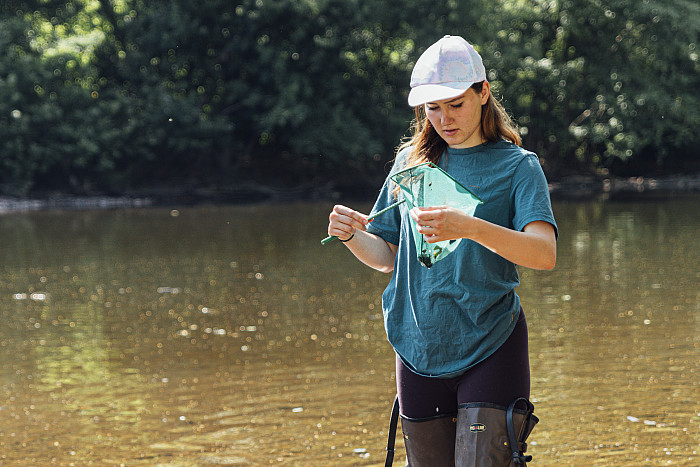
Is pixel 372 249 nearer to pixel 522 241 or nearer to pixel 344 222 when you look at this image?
pixel 344 222

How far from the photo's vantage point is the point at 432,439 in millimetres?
2535

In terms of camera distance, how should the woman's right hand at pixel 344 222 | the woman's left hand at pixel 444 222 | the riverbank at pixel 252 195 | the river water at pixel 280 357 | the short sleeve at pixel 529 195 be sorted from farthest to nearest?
the riverbank at pixel 252 195 < the river water at pixel 280 357 < the woman's right hand at pixel 344 222 < the short sleeve at pixel 529 195 < the woman's left hand at pixel 444 222

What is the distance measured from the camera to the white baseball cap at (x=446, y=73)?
2.38 meters

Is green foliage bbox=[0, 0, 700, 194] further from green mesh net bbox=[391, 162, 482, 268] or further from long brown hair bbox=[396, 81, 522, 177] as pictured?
green mesh net bbox=[391, 162, 482, 268]

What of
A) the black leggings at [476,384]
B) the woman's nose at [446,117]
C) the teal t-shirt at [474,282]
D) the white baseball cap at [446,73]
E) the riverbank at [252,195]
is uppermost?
the white baseball cap at [446,73]

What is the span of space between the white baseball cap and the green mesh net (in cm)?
18

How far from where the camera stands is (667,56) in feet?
96.9

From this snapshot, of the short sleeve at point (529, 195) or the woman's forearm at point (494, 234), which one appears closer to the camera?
the woman's forearm at point (494, 234)

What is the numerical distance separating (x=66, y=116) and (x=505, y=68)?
13.5 meters

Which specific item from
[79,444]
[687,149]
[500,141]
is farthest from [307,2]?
[500,141]

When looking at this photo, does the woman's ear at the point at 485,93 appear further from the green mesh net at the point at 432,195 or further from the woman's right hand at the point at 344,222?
the woman's right hand at the point at 344,222

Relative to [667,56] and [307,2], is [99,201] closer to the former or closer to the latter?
[307,2]

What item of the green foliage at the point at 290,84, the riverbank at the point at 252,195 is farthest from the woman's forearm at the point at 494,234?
the green foliage at the point at 290,84

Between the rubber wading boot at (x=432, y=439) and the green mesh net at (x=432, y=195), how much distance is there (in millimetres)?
436
